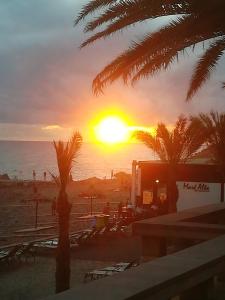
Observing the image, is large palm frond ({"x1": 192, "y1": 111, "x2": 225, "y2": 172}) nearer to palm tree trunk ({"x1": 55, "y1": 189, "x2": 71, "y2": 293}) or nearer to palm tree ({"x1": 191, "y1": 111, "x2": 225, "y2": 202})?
palm tree ({"x1": 191, "y1": 111, "x2": 225, "y2": 202})

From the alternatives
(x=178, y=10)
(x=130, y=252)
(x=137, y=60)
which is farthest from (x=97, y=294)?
(x=130, y=252)

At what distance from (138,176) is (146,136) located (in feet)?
6.40

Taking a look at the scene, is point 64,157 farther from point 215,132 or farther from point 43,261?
point 215,132

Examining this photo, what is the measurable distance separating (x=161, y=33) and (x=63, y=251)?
17.8 ft

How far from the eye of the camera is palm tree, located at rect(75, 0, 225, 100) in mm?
7266

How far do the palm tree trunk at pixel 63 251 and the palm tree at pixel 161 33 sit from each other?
3533 millimetres

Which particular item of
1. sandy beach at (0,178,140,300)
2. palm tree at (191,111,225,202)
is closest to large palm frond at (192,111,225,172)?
palm tree at (191,111,225,202)

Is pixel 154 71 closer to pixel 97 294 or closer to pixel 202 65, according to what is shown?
pixel 202 65

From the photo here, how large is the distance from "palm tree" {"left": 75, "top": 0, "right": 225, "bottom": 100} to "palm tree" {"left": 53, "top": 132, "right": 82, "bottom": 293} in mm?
3054

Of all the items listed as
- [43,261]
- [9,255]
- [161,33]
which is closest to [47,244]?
[43,261]

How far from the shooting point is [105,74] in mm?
8867

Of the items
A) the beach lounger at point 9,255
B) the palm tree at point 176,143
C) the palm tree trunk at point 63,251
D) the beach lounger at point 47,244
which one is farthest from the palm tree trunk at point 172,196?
the palm tree trunk at point 63,251

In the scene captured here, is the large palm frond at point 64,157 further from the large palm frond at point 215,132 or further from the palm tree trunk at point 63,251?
the large palm frond at point 215,132

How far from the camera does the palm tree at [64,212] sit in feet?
35.8
